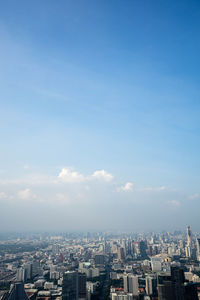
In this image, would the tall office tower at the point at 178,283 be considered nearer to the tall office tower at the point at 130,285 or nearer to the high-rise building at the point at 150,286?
the high-rise building at the point at 150,286

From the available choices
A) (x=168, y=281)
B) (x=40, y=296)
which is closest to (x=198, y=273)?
(x=168, y=281)

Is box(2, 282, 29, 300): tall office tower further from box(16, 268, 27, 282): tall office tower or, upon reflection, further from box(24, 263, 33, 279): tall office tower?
box(24, 263, 33, 279): tall office tower

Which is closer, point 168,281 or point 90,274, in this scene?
point 168,281

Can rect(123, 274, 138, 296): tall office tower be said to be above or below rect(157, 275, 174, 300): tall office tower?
below

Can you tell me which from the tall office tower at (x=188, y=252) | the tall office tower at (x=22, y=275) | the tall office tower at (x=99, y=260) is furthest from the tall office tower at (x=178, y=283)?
the tall office tower at (x=188, y=252)

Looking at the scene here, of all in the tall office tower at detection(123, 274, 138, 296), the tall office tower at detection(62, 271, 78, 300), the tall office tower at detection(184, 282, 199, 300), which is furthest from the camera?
the tall office tower at detection(123, 274, 138, 296)

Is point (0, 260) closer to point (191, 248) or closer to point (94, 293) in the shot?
point (94, 293)

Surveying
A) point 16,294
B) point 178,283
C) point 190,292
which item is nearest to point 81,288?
point 16,294

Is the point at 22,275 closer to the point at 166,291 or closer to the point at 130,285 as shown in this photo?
the point at 130,285

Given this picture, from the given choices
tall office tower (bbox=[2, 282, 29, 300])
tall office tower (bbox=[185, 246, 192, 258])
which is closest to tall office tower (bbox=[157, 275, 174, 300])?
tall office tower (bbox=[2, 282, 29, 300])
